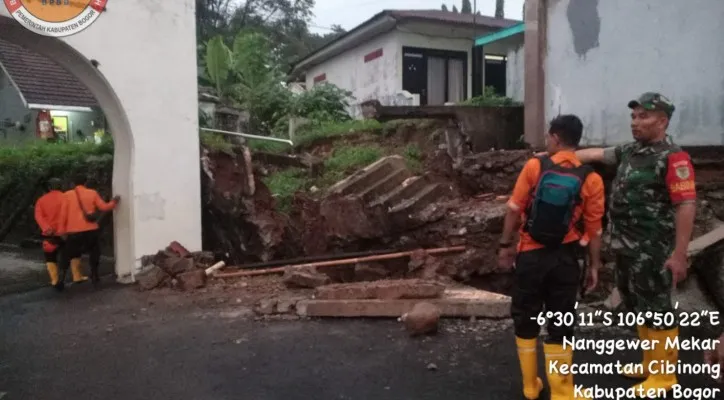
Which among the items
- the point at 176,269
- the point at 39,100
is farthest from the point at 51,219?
the point at 39,100

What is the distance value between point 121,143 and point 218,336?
140 inches

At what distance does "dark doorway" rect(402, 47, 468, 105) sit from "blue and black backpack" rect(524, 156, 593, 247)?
14569 millimetres

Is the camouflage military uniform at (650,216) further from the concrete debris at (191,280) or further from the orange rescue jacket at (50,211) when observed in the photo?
the orange rescue jacket at (50,211)

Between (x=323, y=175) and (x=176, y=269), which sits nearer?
(x=176, y=269)

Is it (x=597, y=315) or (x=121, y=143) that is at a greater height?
(x=121, y=143)

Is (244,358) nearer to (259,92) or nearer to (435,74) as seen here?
(259,92)

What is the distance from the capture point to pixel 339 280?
8.11 metres

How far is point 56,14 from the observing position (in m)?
6.88

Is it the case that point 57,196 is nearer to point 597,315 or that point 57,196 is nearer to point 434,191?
point 434,191

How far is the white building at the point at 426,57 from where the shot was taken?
17.2 metres

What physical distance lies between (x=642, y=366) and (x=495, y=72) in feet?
51.5

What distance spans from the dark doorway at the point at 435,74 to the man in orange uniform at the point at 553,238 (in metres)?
14.5

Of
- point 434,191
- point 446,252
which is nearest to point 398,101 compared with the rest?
point 434,191

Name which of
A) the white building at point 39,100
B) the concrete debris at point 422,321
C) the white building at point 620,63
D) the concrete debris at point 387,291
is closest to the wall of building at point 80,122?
the white building at point 39,100
